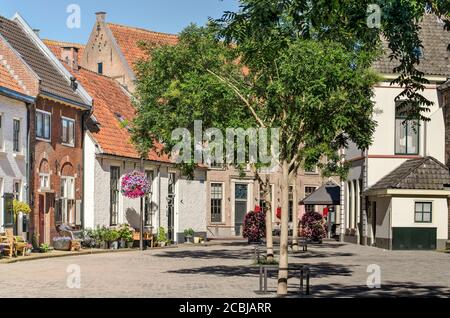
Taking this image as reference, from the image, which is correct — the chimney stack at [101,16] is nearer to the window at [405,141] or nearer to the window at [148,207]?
the window at [148,207]

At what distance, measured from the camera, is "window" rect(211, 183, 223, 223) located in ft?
213

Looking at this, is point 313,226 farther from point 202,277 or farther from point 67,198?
point 202,277

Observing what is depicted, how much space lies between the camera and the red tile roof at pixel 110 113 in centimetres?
4281

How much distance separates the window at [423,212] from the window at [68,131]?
51.7 feet

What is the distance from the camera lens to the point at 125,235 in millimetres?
41594

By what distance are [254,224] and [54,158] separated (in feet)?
40.5

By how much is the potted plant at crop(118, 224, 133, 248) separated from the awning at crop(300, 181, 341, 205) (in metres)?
12.8

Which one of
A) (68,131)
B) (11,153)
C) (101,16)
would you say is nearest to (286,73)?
(11,153)

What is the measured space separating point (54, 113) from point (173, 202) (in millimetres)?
13275

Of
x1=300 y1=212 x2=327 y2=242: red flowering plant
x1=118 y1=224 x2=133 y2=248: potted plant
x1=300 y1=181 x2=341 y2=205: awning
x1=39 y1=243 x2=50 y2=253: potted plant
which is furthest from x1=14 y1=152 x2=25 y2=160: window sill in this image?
x1=300 y1=181 x2=341 y2=205: awning

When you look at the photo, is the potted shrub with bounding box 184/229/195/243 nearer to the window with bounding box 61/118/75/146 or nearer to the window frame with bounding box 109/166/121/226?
the window frame with bounding box 109/166/121/226

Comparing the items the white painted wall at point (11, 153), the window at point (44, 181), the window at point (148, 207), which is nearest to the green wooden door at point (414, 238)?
the window at point (148, 207)

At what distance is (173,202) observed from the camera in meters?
50.8
